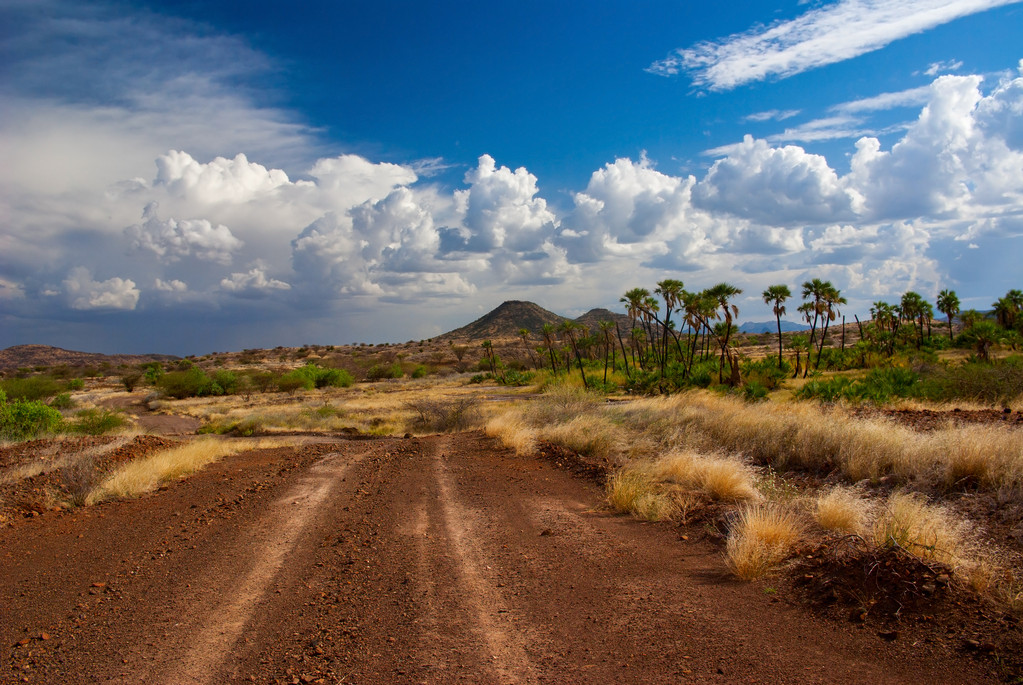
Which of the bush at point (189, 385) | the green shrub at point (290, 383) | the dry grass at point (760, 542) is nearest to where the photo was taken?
the dry grass at point (760, 542)

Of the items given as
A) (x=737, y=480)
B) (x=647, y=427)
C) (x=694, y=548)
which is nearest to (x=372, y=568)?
(x=694, y=548)

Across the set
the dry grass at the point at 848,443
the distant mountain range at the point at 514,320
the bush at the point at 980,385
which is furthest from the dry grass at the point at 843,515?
the distant mountain range at the point at 514,320

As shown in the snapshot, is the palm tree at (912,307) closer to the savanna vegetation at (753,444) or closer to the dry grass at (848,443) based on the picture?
the savanna vegetation at (753,444)

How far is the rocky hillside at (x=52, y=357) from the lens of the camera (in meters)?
101


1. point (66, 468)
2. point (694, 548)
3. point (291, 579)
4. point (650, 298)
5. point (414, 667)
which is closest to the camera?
point (414, 667)

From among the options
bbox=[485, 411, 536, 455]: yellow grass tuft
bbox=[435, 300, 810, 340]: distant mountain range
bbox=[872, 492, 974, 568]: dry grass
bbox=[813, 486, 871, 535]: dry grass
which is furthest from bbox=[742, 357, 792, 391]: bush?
bbox=[435, 300, 810, 340]: distant mountain range

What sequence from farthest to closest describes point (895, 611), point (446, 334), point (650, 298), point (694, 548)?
point (446, 334), point (650, 298), point (694, 548), point (895, 611)

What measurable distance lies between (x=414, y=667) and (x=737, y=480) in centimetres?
637

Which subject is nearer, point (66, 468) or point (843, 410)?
point (66, 468)

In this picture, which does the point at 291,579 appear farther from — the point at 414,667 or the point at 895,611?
the point at 895,611

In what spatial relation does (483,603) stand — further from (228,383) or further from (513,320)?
(513,320)

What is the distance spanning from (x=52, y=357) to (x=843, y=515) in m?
137

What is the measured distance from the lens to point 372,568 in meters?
6.50

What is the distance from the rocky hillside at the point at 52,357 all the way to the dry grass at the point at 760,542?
11481 cm
